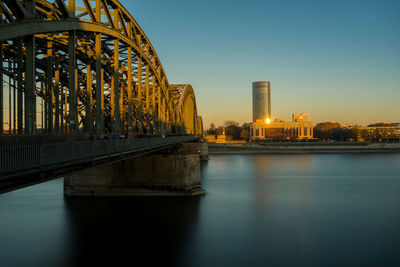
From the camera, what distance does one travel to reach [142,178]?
30625 millimetres

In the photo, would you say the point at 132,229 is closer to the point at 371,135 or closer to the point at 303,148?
the point at 303,148

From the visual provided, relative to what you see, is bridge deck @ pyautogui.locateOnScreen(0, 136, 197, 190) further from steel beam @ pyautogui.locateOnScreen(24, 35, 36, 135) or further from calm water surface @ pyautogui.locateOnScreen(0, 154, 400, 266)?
calm water surface @ pyautogui.locateOnScreen(0, 154, 400, 266)

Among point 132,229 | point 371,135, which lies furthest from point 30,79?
point 371,135

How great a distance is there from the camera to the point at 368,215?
86.0ft

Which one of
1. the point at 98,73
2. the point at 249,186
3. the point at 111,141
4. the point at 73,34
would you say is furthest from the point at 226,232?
the point at 249,186

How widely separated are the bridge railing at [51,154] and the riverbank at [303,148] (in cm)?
9231

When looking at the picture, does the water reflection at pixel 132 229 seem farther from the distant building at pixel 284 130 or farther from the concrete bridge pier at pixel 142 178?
the distant building at pixel 284 130

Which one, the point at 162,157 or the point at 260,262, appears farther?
the point at 162,157

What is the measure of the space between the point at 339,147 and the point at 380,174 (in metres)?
64.0

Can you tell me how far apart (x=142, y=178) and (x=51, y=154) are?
67.3ft

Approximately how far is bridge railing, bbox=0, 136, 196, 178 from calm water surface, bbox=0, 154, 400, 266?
6808 millimetres

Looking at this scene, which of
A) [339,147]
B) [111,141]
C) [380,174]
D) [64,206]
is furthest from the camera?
[339,147]

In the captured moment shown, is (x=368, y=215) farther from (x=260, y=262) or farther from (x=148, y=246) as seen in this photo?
(x=148, y=246)

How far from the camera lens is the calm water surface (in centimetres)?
1805
